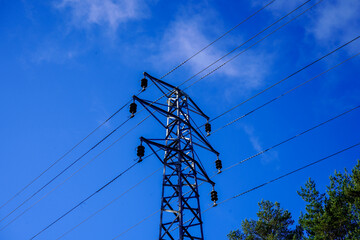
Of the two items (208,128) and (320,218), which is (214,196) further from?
(320,218)

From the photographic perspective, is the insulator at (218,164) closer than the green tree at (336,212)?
Yes

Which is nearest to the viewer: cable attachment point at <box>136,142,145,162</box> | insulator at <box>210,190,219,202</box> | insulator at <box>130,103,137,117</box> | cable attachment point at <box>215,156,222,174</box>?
cable attachment point at <box>136,142,145,162</box>

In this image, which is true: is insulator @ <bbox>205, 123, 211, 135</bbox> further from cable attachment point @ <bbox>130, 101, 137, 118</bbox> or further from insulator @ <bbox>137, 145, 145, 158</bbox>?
insulator @ <bbox>137, 145, 145, 158</bbox>

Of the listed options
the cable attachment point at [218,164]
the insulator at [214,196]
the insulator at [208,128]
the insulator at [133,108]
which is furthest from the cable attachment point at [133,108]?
the insulator at [214,196]

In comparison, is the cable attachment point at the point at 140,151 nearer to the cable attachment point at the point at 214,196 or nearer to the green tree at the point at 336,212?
the cable attachment point at the point at 214,196

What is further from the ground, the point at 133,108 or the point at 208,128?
the point at 133,108

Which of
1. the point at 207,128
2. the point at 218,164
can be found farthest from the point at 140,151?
the point at 207,128

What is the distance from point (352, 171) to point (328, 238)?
218 inches

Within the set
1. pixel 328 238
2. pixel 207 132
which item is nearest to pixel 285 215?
pixel 328 238

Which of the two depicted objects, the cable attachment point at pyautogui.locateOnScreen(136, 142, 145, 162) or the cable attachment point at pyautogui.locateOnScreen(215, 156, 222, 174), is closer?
the cable attachment point at pyautogui.locateOnScreen(136, 142, 145, 162)

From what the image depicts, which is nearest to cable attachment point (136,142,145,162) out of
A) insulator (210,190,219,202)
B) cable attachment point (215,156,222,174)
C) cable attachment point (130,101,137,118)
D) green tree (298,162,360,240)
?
cable attachment point (130,101,137,118)

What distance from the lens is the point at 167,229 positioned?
409 inches

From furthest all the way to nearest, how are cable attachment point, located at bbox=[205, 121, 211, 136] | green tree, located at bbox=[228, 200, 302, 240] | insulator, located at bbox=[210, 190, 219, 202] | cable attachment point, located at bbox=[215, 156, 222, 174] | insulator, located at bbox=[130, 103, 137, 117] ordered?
green tree, located at bbox=[228, 200, 302, 240] < cable attachment point, located at bbox=[205, 121, 211, 136] < cable attachment point, located at bbox=[215, 156, 222, 174] < insulator, located at bbox=[130, 103, 137, 117] < insulator, located at bbox=[210, 190, 219, 202]

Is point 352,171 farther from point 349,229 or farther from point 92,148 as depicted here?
point 92,148
